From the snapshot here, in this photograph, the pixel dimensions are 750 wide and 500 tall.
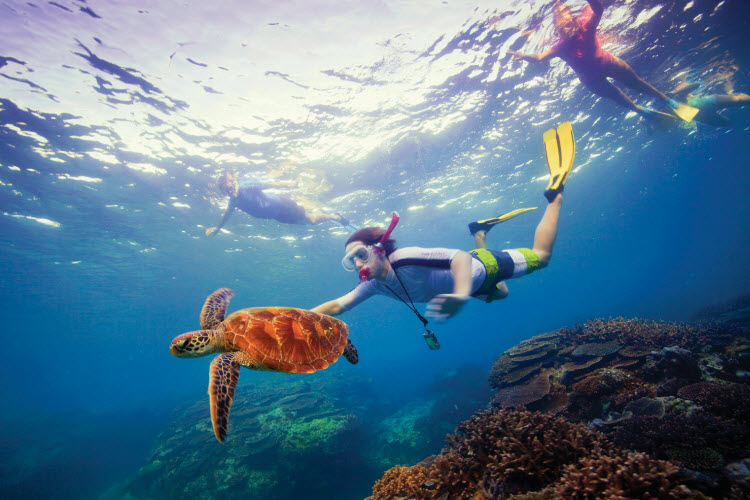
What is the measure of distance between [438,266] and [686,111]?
15190 millimetres

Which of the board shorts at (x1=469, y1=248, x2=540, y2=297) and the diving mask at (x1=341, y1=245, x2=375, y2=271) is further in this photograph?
the board shorts at (x1=469, y1=248, x2=540, y2=297)

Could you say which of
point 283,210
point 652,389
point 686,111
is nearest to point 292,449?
point 652,389

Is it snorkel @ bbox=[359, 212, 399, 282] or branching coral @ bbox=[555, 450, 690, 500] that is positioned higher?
snorkel @ bbox=[359, 212, 399, 282]

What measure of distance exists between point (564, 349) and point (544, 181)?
19.8m

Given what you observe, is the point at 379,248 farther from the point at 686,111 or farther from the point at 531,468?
the point at 686,111

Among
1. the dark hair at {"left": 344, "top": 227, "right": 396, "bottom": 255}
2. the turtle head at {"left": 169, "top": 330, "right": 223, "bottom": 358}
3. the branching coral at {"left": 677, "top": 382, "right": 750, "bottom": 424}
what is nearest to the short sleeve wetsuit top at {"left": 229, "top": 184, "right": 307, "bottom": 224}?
the dark hair at {"left": 344, "top": 227, "right": 396, "bottom": 255}

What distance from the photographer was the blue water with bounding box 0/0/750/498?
25.8 ft

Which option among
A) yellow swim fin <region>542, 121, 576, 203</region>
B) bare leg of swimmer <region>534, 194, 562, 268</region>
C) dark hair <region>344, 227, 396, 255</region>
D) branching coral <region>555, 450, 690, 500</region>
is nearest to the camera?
branching coral <region>555, 450, 690, 500</region>

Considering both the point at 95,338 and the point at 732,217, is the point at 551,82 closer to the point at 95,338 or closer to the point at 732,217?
the point at 732,217

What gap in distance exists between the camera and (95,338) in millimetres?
64375

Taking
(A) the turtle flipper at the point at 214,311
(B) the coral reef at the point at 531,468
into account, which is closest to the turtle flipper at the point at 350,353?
(A) the turtle flipper at the point at 214,311

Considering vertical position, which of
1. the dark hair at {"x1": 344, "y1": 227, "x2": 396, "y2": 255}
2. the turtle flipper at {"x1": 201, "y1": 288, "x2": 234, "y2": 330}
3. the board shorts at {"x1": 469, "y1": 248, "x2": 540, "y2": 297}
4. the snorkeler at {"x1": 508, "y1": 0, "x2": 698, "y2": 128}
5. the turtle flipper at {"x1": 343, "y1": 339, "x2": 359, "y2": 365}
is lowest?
the turtle flipper at {"x1": 343, "y1": 339, "x2": 359, "y2": 365}

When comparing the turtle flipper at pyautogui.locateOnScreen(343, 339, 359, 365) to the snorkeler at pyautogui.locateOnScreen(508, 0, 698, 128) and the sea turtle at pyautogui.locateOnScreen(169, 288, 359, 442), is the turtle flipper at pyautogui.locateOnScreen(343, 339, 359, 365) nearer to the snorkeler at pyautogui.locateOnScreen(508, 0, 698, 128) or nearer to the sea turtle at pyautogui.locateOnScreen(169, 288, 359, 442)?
the sea turtle at pyautogui.locateOnScreen(169, 288, 359, 442)

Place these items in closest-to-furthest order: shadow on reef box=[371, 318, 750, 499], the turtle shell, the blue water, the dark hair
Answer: shadow on reef box=[371, 318, 750, 499], the turtle shell, the dark hair, the blue water
